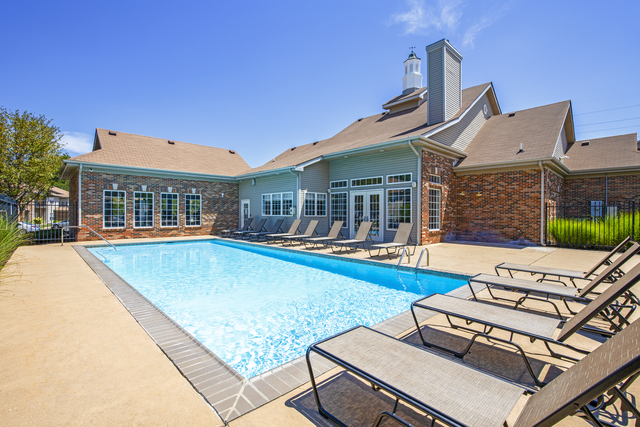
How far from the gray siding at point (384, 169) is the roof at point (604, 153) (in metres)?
9.46

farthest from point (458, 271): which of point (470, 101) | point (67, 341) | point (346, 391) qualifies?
point (470, 101)

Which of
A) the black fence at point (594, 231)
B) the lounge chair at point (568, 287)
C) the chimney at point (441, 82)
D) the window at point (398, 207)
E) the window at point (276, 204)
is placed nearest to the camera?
the lounge chair at point (568, 287)

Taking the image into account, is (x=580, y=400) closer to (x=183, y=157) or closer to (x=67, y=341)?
(x=67, y=341)

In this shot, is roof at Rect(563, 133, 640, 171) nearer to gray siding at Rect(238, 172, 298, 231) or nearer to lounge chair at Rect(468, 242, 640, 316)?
gray siding at Rect(238, 172, 298, 231)

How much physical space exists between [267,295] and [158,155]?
46.0 ft

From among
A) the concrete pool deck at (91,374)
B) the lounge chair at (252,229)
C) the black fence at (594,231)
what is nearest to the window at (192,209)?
the lounge chair at (252,229)

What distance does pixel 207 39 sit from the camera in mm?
11688

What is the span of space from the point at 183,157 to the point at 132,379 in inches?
664

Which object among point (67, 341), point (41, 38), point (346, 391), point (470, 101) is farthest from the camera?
point (470, 101)

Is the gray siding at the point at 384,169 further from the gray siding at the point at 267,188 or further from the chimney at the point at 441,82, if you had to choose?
the chimney at the point at 441,82

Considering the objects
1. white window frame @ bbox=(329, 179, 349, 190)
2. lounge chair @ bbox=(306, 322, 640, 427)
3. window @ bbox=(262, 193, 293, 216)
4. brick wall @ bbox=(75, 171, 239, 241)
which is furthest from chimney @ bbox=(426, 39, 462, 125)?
lounge chair @ bbox=(306, 322, 640, 427)

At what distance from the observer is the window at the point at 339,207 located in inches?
516

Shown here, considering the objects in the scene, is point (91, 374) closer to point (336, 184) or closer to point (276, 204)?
point (336, 184)

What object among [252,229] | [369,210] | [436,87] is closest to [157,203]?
[252,229]
